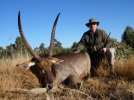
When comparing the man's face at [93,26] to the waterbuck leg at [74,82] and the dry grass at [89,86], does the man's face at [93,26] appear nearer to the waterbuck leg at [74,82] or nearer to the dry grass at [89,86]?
the dry grass at [89,86]

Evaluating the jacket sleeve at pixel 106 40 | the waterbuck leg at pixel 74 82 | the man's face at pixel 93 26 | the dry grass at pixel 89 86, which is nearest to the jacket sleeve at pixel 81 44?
the man's face at pixel 93 26

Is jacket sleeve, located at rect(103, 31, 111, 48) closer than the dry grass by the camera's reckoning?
No

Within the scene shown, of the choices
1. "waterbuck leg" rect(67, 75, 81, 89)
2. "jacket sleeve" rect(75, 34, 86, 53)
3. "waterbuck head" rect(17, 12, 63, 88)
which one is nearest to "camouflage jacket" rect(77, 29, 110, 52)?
"jacket sleeve" rect(75, 34, 86, 53)

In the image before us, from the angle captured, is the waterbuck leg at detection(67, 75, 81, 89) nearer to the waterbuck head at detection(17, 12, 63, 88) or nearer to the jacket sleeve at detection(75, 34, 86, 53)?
the waterbuck head at detection(17, 12, 63, 88)

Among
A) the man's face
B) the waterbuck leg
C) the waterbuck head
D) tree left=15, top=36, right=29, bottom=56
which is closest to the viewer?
the waterbuck head

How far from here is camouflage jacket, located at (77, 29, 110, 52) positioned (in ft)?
33.3

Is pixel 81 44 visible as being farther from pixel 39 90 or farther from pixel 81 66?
pixel 39 90

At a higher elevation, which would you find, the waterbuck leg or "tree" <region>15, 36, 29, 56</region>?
"tree" <region>15, 36, 29, 56</region>

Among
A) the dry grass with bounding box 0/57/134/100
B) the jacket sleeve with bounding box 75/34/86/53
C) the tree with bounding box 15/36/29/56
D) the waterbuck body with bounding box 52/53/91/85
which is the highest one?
the tree with bounding box 15/36/29/56

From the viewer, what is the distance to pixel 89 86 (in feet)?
27.7

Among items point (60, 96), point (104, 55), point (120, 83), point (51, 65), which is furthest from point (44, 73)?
point (104, 55)

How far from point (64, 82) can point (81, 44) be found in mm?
2174

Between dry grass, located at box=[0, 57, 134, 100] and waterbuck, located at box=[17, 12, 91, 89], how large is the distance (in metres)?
0.36

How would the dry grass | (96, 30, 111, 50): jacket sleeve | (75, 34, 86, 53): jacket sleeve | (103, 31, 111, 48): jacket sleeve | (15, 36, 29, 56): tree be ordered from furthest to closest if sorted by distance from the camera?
(15, 36, 29, 56): tree → (75, 34, 86, 53): jacket sleeve → (96, 30, 111, 50): jacket sleeve → (103, 31, 111, 48): jacket sleeve → the dry grass
